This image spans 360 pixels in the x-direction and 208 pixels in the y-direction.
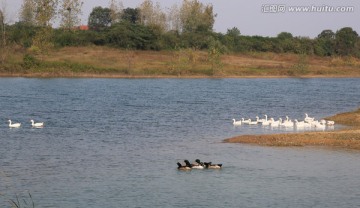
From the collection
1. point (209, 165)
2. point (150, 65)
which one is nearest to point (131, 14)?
point (150, 65)

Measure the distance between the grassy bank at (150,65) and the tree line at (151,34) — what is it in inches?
87.8

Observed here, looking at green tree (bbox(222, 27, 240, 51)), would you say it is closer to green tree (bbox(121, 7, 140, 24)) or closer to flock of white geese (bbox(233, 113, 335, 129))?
green tree (bbox(121, 7, 140, 24))

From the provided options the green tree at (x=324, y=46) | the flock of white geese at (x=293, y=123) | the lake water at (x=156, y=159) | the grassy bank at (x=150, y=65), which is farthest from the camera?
the green tree at (x=324, y=46)

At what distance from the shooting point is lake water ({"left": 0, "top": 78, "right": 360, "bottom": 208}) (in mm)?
24938

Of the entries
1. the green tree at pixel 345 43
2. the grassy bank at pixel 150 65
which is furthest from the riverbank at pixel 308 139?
the green tree at pixel 345 43

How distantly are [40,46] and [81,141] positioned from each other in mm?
61843

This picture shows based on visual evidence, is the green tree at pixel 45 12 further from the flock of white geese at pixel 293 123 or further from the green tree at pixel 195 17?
the flock of white geese at pixel 293 123

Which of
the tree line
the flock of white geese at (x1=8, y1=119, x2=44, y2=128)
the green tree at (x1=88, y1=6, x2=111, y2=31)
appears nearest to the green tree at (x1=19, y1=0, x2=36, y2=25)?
the tree line

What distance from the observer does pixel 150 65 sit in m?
99.5

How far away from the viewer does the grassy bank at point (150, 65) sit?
91.6m

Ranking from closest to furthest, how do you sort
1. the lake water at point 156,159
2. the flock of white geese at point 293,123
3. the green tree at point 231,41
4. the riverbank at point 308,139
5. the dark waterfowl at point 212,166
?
the lake water at point 156,159 → the dark waterfowl at point 212,166 → the riverbank at point 308,139 → the flock of white geese at point 293,123 → the green tree at point 231,41

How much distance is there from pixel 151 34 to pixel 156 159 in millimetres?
76650

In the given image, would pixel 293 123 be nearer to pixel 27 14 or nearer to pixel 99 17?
pixel 27 14

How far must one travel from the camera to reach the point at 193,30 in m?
131
